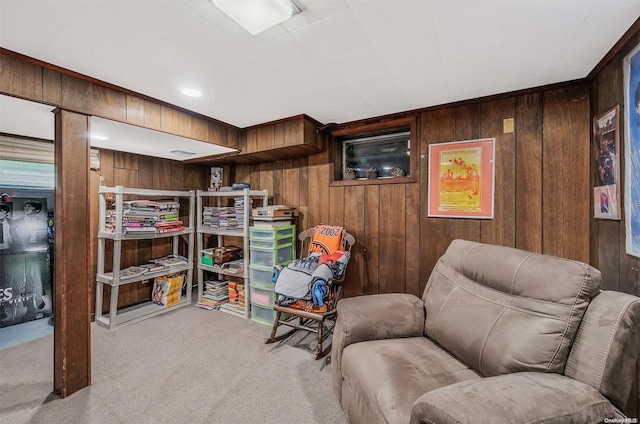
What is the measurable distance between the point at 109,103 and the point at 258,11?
57.4 inches

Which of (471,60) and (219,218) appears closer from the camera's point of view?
(471,60)

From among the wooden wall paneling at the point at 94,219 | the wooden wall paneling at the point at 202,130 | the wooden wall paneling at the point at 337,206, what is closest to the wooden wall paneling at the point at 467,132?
the wooden wall paneling at the point at 337,206

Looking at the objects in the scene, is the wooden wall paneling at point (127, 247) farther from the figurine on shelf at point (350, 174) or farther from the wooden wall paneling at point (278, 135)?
the figurine on shelf at point (350, 174)

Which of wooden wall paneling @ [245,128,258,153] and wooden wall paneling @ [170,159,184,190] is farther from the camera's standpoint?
wooden wall paneling @ [170,159,184,190]

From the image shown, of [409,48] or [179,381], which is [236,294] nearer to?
[179,381]

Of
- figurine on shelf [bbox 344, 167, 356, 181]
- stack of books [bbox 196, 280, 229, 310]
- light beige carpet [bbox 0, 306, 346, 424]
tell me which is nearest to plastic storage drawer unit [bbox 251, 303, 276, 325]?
light beige carpet [bbox 0, 306, 346, 424]

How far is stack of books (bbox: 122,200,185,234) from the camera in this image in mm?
2973

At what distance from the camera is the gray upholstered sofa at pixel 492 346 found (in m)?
0.92

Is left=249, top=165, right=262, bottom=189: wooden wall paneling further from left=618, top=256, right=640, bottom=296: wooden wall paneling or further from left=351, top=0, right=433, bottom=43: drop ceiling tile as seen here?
left=618, top=256, right=640, bottom=296: wooden wall paneling

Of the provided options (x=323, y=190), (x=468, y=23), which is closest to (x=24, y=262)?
(x=323, y=190)

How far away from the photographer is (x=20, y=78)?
1.61 metres

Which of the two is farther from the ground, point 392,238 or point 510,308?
point 392,238

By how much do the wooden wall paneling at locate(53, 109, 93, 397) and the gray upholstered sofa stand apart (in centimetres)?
176

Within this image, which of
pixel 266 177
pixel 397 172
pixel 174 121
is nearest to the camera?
pixel 174 121
